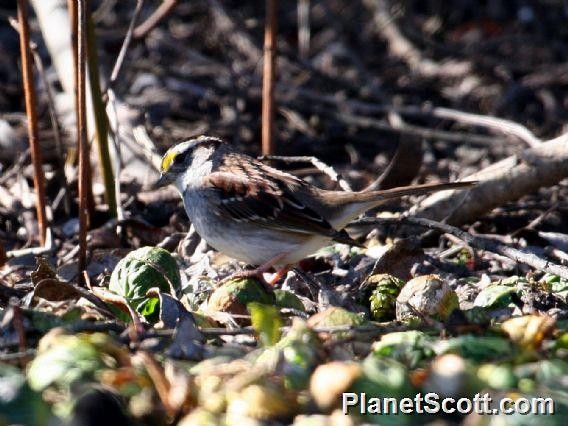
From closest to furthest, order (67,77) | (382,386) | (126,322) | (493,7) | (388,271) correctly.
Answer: (382,386), (126,322), (388,271), (67,77), (493,7)

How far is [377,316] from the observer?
3.68 meters

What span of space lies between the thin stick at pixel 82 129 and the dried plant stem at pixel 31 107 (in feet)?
1.09

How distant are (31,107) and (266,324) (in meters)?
1.87

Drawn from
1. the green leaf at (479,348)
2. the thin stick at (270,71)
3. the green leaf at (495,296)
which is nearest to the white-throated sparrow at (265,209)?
the green leaf at (495,296)

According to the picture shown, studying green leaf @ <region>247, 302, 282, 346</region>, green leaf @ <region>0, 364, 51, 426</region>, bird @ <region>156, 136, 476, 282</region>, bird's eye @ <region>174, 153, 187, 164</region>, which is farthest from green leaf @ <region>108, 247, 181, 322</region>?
green leaf @ <region>0, 364, 51, 426</region>

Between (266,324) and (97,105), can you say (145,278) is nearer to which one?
(266,324)

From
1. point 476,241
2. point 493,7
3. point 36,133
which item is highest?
point 493,7

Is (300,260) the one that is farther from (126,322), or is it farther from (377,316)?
(126,322)

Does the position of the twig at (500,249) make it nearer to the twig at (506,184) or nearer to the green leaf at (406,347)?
the twig at (506,184)

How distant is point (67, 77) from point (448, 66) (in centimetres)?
309

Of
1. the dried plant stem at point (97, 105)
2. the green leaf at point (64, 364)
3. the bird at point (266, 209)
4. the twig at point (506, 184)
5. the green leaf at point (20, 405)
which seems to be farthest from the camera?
the twig at point (506, 184)

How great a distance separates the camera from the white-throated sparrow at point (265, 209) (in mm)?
4113

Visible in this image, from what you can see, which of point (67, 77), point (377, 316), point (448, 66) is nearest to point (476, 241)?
point (377, 316)

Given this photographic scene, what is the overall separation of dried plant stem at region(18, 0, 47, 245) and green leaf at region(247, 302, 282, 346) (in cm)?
178
